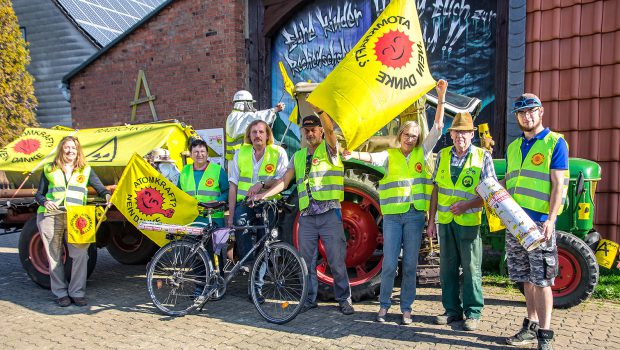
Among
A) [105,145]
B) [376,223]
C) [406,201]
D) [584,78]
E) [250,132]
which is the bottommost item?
[376,223]

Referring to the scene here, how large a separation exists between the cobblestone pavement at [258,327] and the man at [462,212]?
0.29m

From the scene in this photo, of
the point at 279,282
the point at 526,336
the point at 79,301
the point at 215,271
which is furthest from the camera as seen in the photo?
the point at 79,301

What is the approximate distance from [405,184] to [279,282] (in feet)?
4.72

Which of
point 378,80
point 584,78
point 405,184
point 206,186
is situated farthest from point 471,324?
point 584,78

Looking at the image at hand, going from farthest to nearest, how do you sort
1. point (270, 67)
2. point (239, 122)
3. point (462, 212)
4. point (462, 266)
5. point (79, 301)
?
point (270, 67), point (239, 122), point (79, 301), point (462, 266), point (462, 212)

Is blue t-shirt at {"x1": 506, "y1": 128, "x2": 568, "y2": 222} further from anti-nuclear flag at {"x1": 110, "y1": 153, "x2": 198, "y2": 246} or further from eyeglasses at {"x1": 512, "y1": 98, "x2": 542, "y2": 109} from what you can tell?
anti-nuclear flag at {"x1": 110, "y1": 153, "x2": 198, "y2": 246}

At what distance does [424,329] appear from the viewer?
13.3 feet

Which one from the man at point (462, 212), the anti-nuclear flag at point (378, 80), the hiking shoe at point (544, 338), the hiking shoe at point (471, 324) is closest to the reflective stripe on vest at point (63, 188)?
the anti-nuclear flag at point (378, 80)

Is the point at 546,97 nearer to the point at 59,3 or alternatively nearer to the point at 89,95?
the point at 89,95

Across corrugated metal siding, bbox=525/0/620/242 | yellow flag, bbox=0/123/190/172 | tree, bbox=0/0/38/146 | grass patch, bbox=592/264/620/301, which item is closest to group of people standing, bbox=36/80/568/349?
yellow flag, bbox=0/123/190/172

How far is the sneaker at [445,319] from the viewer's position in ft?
13.5

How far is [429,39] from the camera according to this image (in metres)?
7.77

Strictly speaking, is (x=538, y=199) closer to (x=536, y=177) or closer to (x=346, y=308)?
(x=536, y=177)

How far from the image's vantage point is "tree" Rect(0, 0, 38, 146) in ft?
47.5
